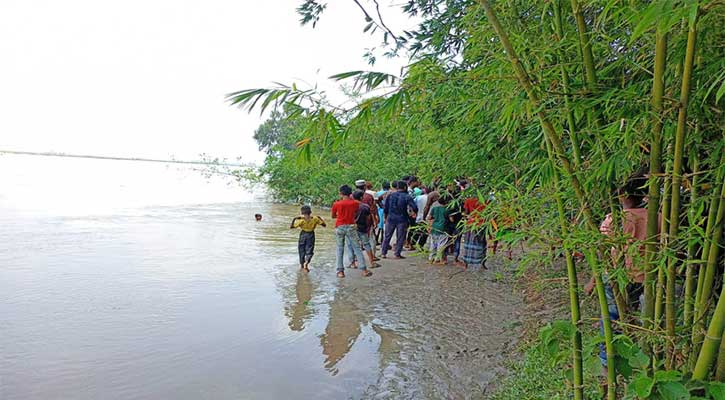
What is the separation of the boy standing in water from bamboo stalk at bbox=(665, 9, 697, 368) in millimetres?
6303

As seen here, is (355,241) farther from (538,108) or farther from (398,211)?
(538,108)

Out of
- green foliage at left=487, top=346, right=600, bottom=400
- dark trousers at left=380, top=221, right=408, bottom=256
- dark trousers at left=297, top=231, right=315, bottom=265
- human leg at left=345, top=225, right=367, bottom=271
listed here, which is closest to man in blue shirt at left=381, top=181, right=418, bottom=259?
dark trousers at left=380, top=221, right=408, bottom=256

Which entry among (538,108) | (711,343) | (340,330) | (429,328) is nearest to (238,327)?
(340,330)

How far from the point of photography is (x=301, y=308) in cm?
628

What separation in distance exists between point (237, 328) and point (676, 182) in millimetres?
4748

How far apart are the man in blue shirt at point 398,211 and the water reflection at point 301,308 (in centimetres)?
226

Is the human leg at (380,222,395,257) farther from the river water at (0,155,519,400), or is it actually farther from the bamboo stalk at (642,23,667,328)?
the bamboo stalk at (642,23,667,328)

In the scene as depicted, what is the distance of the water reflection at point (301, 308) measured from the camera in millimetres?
A: 5699

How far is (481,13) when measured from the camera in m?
2.83

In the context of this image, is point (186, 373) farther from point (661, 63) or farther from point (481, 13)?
point (661, 63)

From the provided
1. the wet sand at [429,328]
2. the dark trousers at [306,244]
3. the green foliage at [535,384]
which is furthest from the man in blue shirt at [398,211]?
the green foliage at [535,384]

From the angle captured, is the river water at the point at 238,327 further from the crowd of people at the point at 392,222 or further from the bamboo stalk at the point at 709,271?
the bamboo stalk at the point at 709,271

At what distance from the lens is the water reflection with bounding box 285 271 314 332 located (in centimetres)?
570

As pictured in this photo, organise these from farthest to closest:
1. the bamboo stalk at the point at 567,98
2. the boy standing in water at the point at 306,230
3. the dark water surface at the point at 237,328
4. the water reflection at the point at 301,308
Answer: the boy standing in water at the point at 306,230
the water reflection at the point at 301,308
the dark water surface at the point at 237,328
the bamboo stalk at the point at 567,98
